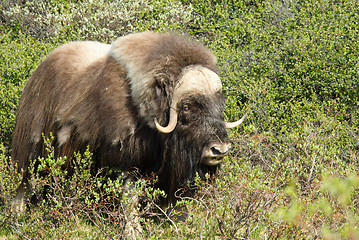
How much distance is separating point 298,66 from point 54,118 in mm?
2813

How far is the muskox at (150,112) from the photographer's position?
3.60 m

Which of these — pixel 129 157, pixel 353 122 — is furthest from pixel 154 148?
pixel 353 122

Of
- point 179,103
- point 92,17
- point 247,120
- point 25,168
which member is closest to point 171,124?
point 179,103

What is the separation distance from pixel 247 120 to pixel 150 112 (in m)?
1.89

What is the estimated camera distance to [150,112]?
3.62 meters

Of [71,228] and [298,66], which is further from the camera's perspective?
[298,66]

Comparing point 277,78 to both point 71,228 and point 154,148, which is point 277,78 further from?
point 71,228

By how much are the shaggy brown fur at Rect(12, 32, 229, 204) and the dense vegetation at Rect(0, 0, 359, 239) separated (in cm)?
19

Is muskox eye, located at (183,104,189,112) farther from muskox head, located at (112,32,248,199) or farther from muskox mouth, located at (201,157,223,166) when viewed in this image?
muskox mouth, located at (201,157,223,166)

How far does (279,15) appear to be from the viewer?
6.86 metres

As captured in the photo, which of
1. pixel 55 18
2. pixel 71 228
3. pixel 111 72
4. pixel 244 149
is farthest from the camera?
pixel 55 18

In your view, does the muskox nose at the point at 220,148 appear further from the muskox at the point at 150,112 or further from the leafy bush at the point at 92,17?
the leafy bush at the point at 92,17

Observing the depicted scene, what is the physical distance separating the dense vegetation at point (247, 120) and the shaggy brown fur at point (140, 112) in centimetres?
19

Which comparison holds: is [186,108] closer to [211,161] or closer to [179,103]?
[179,103]
